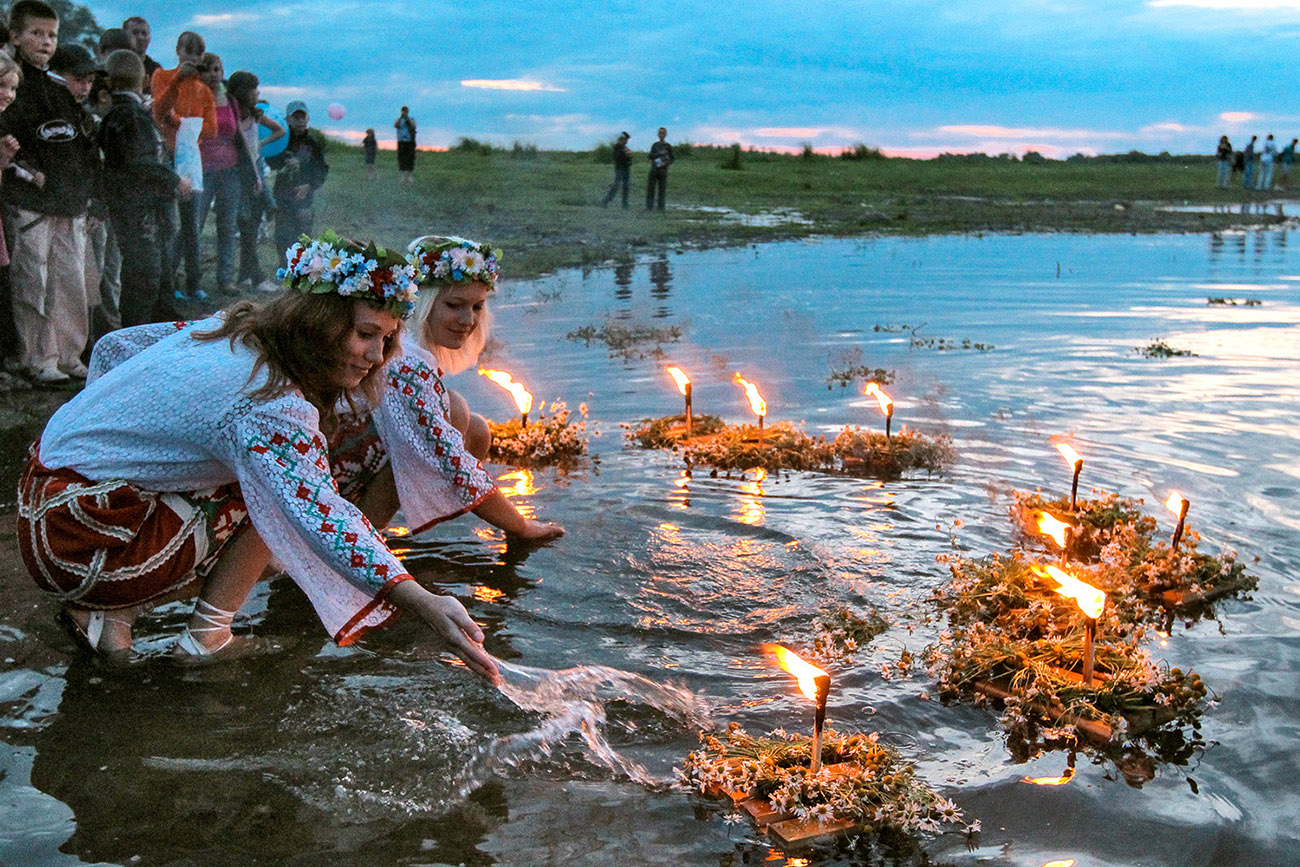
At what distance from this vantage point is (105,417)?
14.6ft

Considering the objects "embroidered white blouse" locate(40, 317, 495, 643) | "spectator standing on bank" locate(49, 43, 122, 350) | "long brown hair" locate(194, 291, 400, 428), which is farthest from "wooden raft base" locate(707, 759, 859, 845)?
"spectator standing on bank" locate(49, 43, 122, 350)

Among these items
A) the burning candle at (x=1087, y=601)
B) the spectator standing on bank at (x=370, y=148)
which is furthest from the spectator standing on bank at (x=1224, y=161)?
the burning candle at (x=1087, y=601)

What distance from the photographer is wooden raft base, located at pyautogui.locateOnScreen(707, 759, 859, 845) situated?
12.2 feet

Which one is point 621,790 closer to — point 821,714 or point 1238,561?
point 821,714

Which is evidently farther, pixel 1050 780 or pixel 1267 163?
pixel 1267 163

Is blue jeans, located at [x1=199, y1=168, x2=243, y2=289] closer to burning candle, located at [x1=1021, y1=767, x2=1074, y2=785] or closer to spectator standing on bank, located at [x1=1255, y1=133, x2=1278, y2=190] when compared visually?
burning candle, located at [x1=1021, y1=767, x2=1074, y2=785]

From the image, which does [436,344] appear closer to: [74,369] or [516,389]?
[516,389]

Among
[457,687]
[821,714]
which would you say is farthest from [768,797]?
[457,687]

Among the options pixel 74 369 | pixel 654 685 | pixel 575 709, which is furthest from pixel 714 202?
pixel 575 709

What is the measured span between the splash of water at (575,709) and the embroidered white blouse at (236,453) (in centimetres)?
65

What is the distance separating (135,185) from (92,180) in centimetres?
60

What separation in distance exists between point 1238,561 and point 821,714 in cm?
349

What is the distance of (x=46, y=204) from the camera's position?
28.3 feet

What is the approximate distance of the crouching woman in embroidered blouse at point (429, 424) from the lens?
5.80 meters
